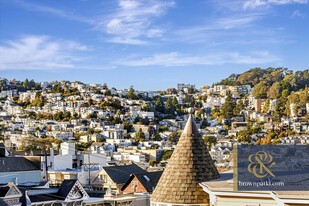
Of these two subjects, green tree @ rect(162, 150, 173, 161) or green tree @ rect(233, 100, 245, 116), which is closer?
green tree @ rect(162, 150, 173, 161)

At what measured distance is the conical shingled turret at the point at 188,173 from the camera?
1002cm

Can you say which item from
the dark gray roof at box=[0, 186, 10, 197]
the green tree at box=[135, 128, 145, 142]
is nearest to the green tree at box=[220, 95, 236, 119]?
the green tree at box=[135, 128, 145, 142]

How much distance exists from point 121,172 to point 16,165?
9.16 metres

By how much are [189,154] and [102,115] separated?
140412 mm

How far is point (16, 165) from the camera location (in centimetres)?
3192

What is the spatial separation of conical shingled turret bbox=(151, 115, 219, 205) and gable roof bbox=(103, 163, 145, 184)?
91.5ft

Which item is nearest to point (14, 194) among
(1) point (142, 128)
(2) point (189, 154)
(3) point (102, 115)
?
(2) point (189, 154)

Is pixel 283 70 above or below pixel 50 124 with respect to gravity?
above

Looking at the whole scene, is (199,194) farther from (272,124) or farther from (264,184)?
(272,124)

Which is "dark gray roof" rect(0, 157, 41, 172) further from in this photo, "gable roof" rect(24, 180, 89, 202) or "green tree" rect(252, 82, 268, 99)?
"green tree" rect(252, 82, 268, 99)

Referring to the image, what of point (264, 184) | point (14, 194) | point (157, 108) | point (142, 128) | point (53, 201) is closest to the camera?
point (264, 184)

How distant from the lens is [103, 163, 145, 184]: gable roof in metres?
38.2

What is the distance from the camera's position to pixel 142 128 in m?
135

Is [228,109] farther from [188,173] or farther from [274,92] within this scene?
[188,173]
